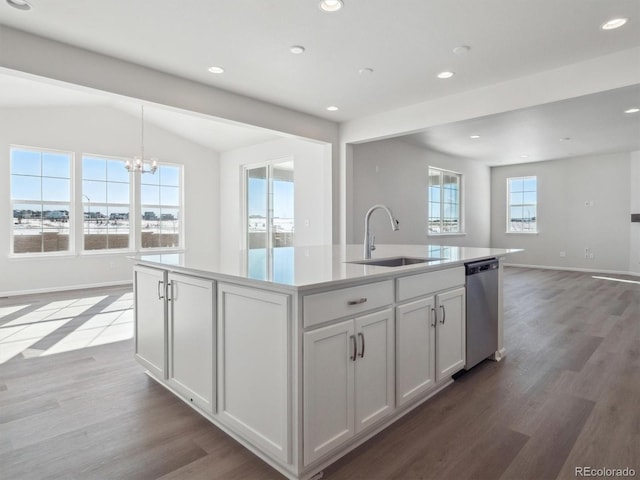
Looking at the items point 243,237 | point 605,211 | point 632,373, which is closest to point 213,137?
point 243,237

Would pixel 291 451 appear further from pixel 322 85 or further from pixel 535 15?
pixel 322 85

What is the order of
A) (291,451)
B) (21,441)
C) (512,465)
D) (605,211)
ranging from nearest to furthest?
(291,451), (512,465), (21,441), (605,211)

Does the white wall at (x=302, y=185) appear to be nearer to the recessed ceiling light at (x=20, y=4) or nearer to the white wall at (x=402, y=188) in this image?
the white wall at (x=402, y=188)

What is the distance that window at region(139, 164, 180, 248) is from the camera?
7.31 m

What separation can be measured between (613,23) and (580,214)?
6689 mm

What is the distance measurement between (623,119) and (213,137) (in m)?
6.88

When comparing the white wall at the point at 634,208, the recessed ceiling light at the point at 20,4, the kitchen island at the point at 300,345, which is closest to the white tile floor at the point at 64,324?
the kitchen island at the point at 300,345

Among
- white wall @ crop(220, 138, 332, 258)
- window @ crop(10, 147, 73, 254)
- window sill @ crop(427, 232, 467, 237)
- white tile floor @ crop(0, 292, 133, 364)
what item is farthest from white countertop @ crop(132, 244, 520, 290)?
window sill @ crop(427, 232, 467, 237)

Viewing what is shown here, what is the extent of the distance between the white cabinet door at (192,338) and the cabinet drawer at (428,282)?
1.01 meters

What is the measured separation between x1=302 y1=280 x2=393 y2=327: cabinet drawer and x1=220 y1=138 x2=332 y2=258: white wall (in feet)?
11.6

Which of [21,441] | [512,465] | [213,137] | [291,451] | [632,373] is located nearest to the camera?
[291,451]

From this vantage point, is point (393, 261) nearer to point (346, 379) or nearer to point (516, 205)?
point (346, 379)

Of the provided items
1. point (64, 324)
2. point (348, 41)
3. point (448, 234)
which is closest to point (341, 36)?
point (348, 41)

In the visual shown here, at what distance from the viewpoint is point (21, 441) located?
185 cm
